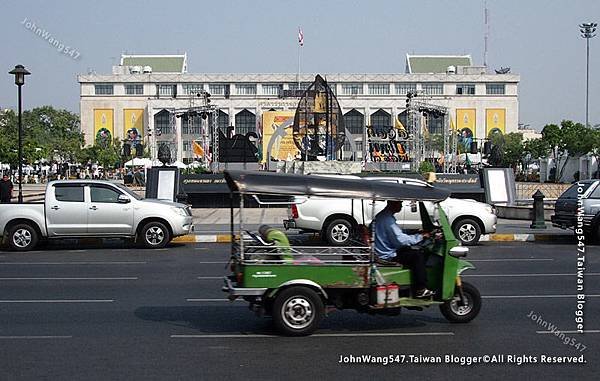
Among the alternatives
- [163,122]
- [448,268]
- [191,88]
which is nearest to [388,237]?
[448,268]

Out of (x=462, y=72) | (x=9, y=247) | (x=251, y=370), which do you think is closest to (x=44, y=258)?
(x=9, y=247)

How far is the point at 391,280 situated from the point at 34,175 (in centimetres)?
7410

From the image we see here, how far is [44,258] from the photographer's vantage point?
1786 centimetres

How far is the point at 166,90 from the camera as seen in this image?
373 feet

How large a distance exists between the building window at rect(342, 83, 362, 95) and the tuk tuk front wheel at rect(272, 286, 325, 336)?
106800mm

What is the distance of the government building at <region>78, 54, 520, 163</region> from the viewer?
10975 cm

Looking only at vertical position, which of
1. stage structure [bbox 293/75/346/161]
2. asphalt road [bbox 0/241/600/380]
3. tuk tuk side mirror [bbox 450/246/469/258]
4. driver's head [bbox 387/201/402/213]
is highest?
stage structure [bbox 293/75/346/161]

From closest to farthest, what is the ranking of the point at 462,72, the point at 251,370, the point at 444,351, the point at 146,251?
the point at 251,370
the point at 444,351
the point at 146,251
the point at 462,72

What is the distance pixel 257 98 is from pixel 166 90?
13.3 m

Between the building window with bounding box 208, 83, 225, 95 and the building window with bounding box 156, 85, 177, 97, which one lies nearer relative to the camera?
the building window with bounding box 156, 85, 177, 97

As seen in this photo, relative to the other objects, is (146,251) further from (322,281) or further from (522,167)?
(522,167)

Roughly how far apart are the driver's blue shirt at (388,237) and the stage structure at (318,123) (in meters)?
36.2

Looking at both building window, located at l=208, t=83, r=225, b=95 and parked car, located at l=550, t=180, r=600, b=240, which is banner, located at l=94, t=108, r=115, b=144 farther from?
parked car, located at l=550, t=180, r=600, b=240

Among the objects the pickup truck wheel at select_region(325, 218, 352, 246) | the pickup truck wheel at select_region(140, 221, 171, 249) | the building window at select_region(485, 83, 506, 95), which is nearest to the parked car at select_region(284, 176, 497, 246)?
the pickup truck wheel at select_region(325, 218, 352, 246)
